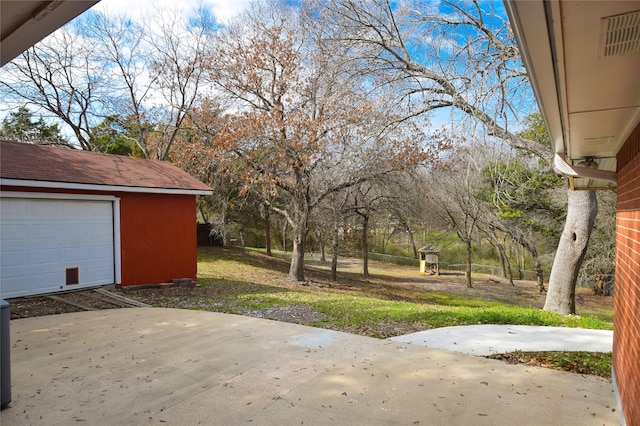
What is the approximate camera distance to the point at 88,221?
962 cm

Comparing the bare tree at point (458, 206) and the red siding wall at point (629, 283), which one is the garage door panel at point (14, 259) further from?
the bare tree at point (458, 206)

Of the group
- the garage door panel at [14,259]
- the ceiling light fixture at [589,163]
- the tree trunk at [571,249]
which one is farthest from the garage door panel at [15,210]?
the tree trunk at [571,249]

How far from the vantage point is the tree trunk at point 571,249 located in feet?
29.8

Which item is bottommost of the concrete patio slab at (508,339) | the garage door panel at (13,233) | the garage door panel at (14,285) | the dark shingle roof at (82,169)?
the concrete patio slab at (508,339)

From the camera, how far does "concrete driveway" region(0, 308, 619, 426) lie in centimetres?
349

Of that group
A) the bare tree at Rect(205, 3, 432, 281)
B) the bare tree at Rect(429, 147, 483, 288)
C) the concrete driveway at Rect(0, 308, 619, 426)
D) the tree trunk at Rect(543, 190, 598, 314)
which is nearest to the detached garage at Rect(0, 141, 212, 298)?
the bare tree at Rect(205, 3, 432, 281)

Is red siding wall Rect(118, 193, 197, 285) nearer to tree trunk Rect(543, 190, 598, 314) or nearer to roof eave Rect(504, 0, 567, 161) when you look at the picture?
tree trunk Rect(543, 190, 598, 314)

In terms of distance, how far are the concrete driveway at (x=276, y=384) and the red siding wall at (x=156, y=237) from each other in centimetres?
440

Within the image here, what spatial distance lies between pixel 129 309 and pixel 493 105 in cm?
836

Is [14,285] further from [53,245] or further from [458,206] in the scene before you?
[458,206]

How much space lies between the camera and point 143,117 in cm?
2023

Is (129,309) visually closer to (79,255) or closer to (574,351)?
(79,255)

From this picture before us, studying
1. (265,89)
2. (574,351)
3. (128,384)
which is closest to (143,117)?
(265,89)

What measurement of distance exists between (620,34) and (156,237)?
10.9 metres
